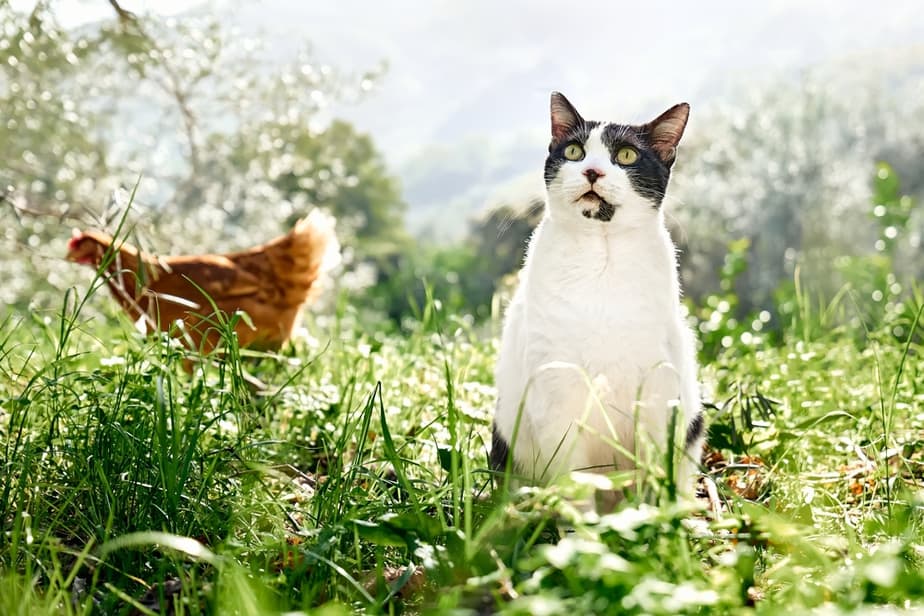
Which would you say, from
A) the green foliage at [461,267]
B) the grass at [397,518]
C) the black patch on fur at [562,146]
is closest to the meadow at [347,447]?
the grass at [397,518]

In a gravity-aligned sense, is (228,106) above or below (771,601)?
above

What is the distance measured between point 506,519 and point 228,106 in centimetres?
599

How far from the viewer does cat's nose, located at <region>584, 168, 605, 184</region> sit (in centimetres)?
201

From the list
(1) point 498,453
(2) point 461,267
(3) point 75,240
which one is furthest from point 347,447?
(2) point 461,267

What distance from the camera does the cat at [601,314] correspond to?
1.91 m

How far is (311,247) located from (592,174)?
2165 mm

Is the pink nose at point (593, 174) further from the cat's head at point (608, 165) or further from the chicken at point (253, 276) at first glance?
the chicken at point (253, 276)

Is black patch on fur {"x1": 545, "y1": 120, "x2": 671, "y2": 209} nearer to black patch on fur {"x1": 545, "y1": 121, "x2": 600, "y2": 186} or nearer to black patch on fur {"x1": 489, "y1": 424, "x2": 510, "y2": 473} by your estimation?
black patch on fur {"x1": 545, "y1": 121, "x2": 600, "y2": 186}

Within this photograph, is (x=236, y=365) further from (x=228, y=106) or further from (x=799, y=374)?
(x=228, y=106)

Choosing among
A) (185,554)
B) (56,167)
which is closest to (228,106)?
(56,167)

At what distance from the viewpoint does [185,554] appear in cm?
165

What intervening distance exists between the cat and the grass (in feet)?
0.61

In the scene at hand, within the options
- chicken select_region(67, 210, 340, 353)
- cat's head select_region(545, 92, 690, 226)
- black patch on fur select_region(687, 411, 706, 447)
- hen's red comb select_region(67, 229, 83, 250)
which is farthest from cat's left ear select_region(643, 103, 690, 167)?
hen's red comb select_region(67, 229, 83, 250)

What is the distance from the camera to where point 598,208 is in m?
2.01
